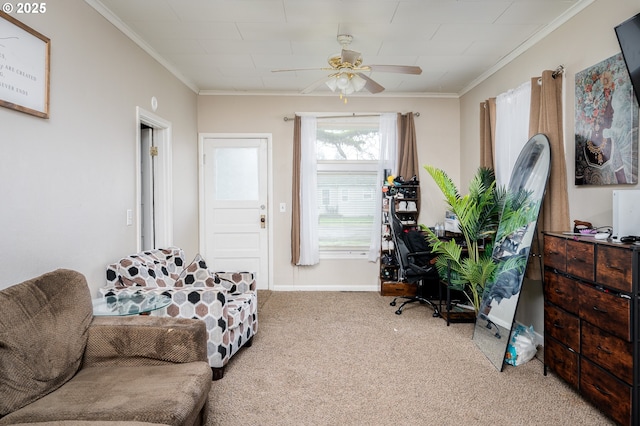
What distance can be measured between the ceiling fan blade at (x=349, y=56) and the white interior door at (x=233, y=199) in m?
2.41

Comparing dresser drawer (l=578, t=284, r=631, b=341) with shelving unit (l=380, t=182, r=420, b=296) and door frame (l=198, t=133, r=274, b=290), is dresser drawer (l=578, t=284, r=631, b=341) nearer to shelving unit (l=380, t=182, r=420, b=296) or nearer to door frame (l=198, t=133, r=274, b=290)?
shelving unit (l=380, t=182, r=420, b=296)

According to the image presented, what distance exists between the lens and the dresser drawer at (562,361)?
236 centimetres

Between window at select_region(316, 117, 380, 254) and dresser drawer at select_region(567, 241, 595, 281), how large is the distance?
2.93 meters

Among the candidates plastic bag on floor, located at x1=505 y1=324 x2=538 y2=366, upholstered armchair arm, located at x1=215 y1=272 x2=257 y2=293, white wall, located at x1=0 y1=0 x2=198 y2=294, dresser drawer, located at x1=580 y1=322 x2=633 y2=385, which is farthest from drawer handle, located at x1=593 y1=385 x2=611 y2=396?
white wall, located at x1=0 y1=0 x2=198 y2=294

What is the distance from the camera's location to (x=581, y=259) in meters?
2.27

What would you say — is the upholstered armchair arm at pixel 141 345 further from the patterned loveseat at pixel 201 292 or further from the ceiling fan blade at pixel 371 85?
the ceiling fan blade at pixel 371 85

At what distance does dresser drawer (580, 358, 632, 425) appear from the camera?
193 centimetres

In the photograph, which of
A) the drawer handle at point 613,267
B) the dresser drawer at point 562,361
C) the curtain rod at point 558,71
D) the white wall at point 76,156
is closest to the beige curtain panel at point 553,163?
the curtain rod at point 558,71

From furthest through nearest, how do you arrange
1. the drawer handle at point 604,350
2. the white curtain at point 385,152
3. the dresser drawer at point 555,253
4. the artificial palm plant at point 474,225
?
the white curtain at point 385,152 → the artificial palm plant at point 474,225 → the dresser drawer at point 555,253 → the drawer handle at point 604,350

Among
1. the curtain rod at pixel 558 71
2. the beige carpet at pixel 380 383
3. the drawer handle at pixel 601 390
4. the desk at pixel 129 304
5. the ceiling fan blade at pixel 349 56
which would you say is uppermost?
the ceiling fan blade at pixel 349 56

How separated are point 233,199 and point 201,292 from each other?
2.70m

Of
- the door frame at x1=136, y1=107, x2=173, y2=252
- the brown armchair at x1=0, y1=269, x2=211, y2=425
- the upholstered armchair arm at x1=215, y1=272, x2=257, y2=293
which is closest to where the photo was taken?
the brown armchair at x1=0, y1=269, x2=211, y2=425

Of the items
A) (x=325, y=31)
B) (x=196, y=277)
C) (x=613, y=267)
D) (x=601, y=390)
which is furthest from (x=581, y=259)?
(x=196, y=277)

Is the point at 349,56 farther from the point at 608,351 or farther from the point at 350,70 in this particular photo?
the point at 608,351
